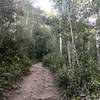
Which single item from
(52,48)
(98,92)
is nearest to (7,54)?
(98,92)

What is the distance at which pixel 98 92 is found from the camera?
5.74 metres

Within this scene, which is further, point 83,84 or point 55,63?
point 55,63

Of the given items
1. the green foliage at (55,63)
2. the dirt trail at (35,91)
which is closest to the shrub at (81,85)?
the dirt trail at (35,91)

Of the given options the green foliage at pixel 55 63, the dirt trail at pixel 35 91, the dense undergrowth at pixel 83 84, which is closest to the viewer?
the dense undergrowth at pixel 83 84

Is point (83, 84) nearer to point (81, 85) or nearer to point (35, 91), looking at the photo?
point (81, 85)

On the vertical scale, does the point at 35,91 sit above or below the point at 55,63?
below

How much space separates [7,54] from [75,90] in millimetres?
5109

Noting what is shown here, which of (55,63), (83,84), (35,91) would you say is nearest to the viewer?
(83,84)

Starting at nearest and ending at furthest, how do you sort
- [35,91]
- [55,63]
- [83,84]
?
[83,84], [35,91], [55,63]

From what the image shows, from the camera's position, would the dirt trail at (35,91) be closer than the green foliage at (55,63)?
Yes

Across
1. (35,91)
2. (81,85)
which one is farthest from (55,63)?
(81,85)

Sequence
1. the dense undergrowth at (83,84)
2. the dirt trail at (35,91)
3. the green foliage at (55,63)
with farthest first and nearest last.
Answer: the green foliage at (55,63) → the dirt trail at (35,91) → the dense undergrowth at (83,84)

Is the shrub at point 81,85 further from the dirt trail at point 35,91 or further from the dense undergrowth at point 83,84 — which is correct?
the dirt trail at point 35,91

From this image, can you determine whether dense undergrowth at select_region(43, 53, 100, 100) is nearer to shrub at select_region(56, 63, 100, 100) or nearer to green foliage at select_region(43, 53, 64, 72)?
shrub at select_region(56, 63, 100, 100)
